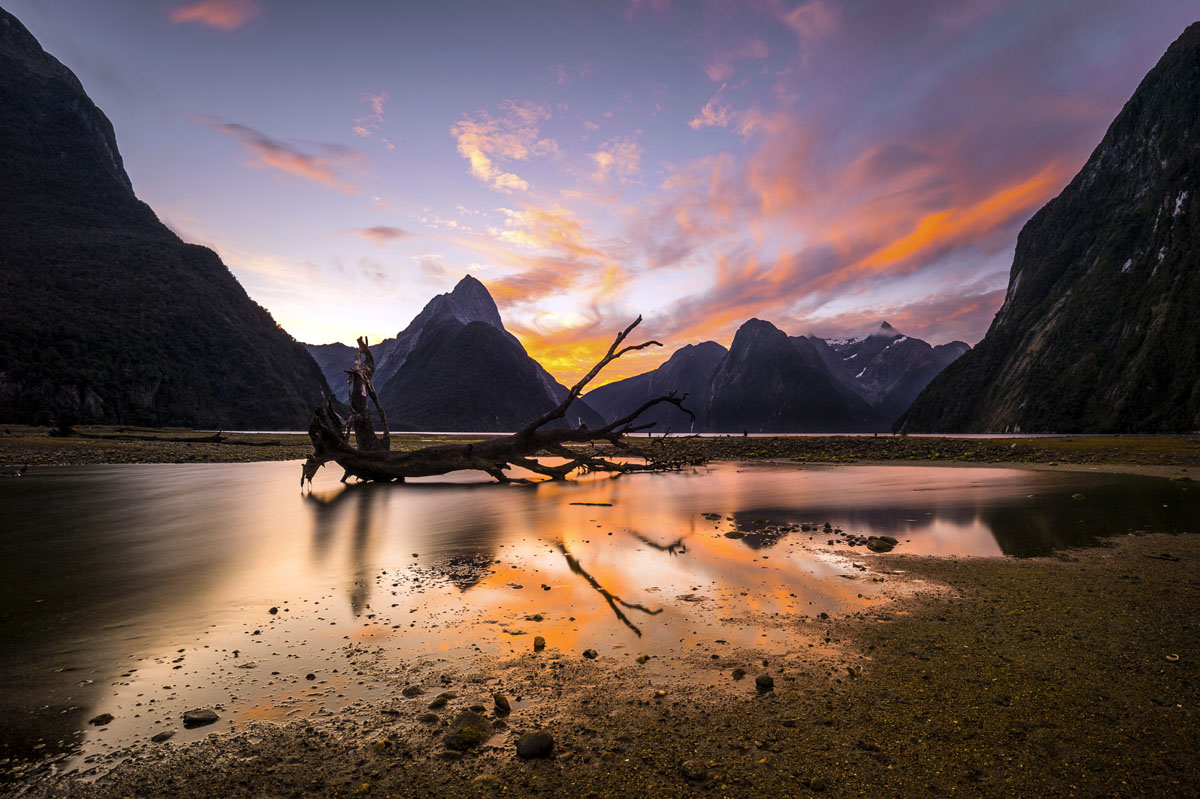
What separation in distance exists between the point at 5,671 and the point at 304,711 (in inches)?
149

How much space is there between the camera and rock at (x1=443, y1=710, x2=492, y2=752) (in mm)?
3965

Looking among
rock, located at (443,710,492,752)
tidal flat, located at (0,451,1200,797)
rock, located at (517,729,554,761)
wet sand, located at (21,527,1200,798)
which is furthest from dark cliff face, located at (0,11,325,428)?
rock, located at (517,729,554,761)

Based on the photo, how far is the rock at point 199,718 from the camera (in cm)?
438

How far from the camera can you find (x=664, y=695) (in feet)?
15.7

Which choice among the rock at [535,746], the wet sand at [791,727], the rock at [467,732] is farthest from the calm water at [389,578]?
the rock at [535,746]

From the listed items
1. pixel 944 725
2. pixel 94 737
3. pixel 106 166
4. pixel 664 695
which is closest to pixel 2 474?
pixel 94 737

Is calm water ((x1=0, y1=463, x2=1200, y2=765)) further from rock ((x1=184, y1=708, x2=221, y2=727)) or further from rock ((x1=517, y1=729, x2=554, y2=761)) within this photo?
rock ((x1=517, y1=729, x2=554, y2=761))

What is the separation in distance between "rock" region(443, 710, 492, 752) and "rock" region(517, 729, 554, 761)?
0.36 m

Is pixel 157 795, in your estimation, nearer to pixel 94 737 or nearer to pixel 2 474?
pixel 94 737

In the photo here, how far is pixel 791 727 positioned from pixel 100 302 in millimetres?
142343

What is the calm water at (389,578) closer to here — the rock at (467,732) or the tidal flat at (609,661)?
the tidal flat at (609,661)

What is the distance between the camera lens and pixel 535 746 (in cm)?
382

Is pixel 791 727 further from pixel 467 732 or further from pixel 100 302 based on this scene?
pixel 100 302

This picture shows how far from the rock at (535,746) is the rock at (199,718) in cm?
282
